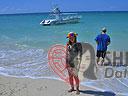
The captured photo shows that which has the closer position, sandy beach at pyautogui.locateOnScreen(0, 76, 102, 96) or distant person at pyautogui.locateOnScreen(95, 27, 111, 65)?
sandy beach at pyautogui.locateOnScreen(0, 76, 102, 96)

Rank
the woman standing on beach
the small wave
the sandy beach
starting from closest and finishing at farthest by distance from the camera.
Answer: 1. the woman standing on beach
2. the sandy beach
3. the small wave

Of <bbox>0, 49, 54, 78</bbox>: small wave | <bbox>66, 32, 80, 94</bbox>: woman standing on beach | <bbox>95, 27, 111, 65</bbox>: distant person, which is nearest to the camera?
<bbox>66, 32, 80, 94</bbox>: woman standing on beach

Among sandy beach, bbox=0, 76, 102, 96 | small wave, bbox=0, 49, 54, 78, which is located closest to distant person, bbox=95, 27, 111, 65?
small wave, bbox=0, 49, 54, 78

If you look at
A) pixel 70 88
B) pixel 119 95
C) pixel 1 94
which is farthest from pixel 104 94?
pixel 1 94

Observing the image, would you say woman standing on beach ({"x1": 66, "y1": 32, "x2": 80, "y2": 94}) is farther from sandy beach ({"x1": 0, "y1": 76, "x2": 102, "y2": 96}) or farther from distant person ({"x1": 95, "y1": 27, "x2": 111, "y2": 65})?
distant person ({"x1": 95, "y1": 27, "x2": 111, "y2": 65})

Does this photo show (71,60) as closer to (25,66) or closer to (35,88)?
(35,88)

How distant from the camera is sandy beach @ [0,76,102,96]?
24.7 ft

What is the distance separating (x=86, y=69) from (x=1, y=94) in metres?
3.44

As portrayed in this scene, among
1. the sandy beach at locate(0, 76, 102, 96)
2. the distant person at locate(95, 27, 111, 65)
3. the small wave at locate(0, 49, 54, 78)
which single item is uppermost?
the distant person at locate(95, 27, 111, 65)

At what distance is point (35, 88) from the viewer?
801cm

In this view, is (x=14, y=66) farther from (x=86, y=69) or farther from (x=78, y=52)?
(x=78, y=52)

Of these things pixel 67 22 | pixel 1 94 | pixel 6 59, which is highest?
pixel 67 22

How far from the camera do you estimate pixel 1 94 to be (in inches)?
294

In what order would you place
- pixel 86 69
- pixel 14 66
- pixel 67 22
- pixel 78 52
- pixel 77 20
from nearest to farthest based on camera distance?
pixel 78 52
pixel 86 69
pixel 14 66
pixel 67 22
pixel 77 20
